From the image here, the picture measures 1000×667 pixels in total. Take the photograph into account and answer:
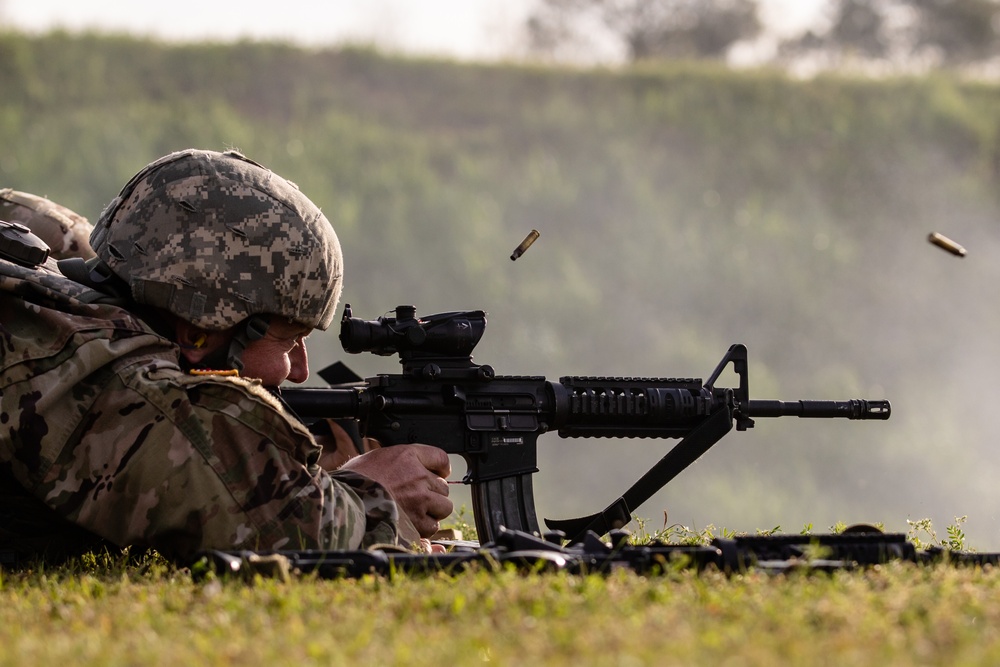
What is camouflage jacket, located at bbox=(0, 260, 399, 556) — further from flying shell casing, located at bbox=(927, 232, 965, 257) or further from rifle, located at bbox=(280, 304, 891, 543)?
flying shell casing, located at bbox=(927, 232, 965, 257)

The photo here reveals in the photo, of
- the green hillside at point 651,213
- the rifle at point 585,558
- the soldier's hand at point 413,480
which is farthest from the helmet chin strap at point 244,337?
the green hillside at point 651,213

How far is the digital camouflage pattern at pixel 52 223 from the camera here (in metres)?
7.92

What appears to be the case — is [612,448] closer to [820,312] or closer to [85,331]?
[820,312]

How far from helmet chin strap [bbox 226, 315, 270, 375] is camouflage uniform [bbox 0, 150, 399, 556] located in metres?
0.50

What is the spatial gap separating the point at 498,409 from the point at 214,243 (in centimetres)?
171

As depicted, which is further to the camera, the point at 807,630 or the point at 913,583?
the point at 913,583

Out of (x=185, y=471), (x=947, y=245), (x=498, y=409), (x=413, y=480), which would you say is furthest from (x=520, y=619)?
(x=947, y=245)

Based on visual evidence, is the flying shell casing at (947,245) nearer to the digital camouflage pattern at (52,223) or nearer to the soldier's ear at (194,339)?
the soldier's ear at (194,339)

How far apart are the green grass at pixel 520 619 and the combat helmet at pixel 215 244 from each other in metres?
1.28

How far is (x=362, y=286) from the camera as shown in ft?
80.9

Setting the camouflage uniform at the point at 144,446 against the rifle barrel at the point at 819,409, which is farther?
the rifle barrel at the point at 819,409

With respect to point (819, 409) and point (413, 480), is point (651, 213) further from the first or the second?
point (413, 480)

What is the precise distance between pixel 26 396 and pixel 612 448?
1903 centimetres

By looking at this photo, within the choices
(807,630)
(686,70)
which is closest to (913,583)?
(807,630)
